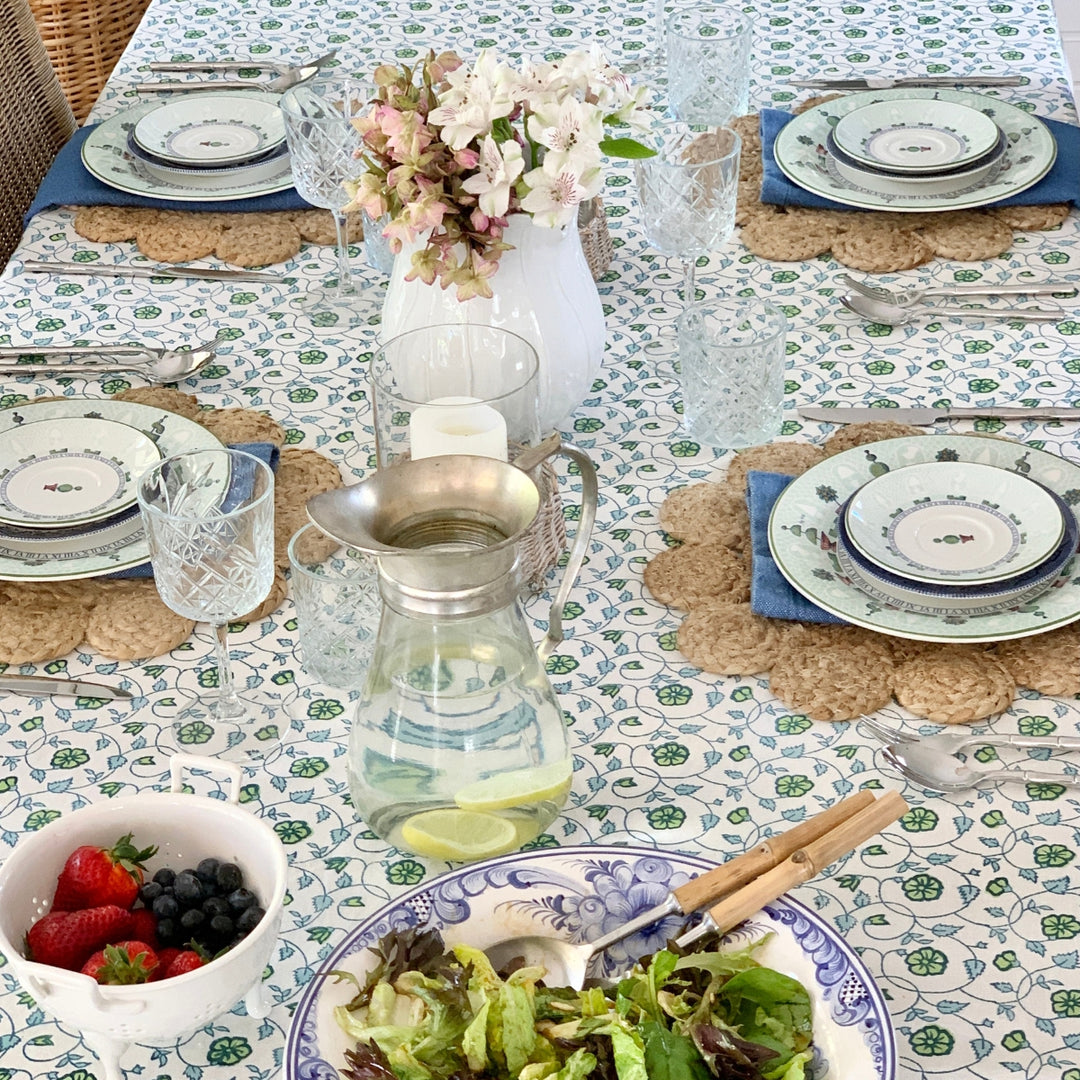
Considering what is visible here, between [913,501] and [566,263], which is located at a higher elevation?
[566,263]

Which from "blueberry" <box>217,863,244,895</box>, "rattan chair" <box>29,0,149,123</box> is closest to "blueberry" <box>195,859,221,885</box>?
"blueberry" <box>217,863,244,895</box>

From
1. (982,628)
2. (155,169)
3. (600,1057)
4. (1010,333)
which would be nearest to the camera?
(600,1057)

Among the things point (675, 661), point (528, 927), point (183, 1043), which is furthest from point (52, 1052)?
point (675, 661)

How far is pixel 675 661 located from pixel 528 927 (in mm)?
315

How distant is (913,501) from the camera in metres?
1.24

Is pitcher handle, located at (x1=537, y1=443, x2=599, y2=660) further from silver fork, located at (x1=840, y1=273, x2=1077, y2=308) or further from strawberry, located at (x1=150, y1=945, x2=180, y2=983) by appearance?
silver fork, located at (x1=840, y1=273, x2=1077, y2=308)

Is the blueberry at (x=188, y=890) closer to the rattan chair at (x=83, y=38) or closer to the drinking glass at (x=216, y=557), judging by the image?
the drinking glass at (x=216, y=557)

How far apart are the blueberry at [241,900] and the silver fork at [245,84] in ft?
4.33

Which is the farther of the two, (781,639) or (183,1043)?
(781,639)

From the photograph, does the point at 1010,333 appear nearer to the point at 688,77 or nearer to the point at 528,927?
the point at 688,77

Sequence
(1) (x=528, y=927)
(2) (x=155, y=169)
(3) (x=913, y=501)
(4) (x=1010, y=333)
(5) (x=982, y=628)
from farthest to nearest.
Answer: (2) (x=155, y=169) → (4) (x=1010, y=333) → (3) (x=913, y=501) → (5) (x=982, y=628) → (1) (x=528, y=927)

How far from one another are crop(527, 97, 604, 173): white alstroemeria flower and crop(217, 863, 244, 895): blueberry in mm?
581

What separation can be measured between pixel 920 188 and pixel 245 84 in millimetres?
875

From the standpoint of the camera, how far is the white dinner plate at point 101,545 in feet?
3.92
